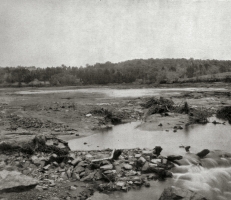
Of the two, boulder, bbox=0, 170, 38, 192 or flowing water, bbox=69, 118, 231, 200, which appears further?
flowing water, bbox=69, 118, 231, 200

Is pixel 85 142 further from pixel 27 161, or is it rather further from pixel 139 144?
pixel 27 161

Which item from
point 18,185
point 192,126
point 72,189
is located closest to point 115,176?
point 72,189

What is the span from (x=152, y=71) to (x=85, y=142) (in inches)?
4267

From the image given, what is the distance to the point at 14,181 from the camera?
22.2 feet

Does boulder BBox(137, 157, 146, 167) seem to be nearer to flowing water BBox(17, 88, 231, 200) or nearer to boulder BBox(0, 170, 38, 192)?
flowing water BBox(17, 88, 231, 200)

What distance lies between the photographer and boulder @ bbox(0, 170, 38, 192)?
6.50m

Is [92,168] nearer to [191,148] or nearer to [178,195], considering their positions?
[178,195]

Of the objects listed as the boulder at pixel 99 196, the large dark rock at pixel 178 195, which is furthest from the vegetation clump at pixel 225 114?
the boulder at pixel 99 196

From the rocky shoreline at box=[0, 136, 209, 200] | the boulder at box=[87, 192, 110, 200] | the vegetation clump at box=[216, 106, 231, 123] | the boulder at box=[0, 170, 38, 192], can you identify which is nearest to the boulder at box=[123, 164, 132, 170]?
the rocky shoreline at box=[0, 136, 209, 200]

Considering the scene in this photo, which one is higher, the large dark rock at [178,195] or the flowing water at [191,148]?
the large dark rock at [178,195]

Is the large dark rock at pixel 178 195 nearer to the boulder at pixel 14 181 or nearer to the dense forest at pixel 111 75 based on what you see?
the boulder at pixel 14 181

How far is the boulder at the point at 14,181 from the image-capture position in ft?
21.3

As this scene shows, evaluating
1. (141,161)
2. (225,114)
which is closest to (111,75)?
(225,114)

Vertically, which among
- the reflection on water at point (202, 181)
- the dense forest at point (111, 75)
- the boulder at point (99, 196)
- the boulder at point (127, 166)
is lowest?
the reflection on water at point (202, 181)
